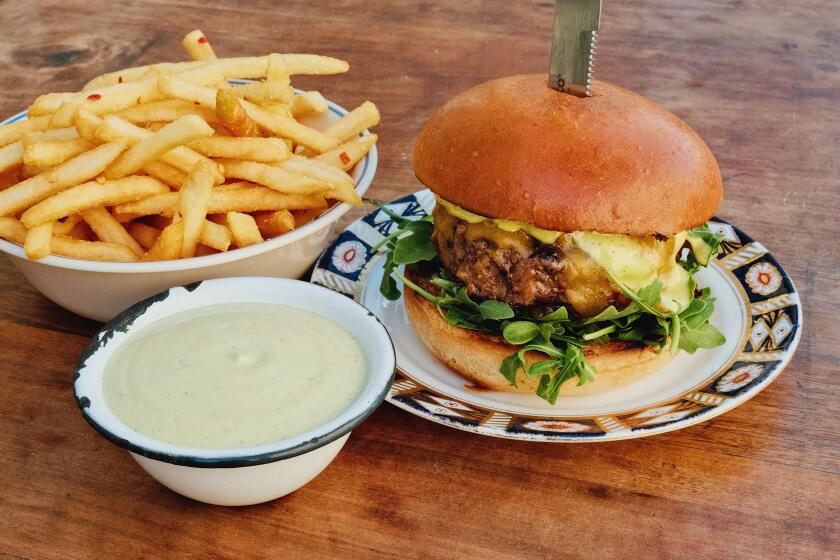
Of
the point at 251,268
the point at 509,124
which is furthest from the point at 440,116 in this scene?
the point at 251,268

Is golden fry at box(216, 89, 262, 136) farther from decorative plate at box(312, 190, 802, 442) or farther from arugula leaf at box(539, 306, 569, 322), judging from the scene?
arugula leaf at box(539, 306, 569, 322)

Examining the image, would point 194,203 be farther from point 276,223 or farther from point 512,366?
point 512,366

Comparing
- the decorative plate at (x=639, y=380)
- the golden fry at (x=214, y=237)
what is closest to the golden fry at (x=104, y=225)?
the golden fry at (x=214, y=237)

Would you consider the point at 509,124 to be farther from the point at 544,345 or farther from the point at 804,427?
the point at 804,427

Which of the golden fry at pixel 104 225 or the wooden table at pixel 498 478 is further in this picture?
the golden fry at pixel 104 225

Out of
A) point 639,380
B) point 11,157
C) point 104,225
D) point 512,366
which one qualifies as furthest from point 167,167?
point 639,380

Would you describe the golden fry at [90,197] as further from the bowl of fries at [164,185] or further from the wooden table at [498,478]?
the wooden table at [498,478]
